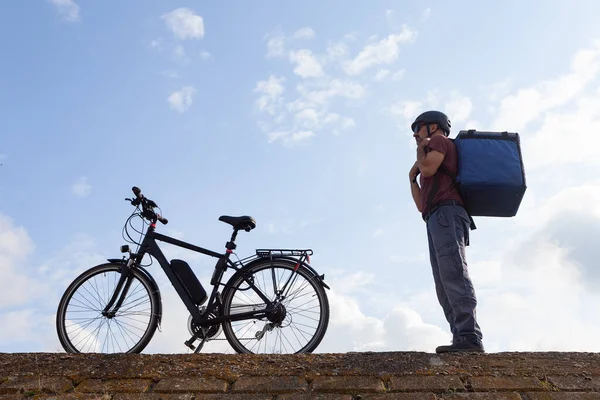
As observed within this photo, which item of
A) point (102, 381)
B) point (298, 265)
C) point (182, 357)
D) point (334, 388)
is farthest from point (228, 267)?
point (334, 388)

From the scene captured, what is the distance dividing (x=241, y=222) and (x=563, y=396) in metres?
3.31

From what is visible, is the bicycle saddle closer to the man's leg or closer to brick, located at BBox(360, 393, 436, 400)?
the man's leg

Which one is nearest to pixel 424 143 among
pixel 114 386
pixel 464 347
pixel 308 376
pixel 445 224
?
pixel 445 224

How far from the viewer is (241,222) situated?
610cm

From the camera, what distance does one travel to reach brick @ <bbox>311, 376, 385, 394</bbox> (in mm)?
3990

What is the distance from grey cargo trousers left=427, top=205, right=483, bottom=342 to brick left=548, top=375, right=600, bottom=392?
3.26ft

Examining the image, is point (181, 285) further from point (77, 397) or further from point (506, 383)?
point (506, 383)

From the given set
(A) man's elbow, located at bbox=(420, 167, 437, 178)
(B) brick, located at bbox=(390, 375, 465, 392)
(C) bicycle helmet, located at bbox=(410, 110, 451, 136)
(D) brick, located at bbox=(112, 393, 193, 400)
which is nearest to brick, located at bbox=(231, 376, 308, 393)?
(D) brick, located at bbox=(112, 393, 193, 400)

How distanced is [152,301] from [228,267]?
0.81m

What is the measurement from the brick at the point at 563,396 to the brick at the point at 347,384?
938 millimetres

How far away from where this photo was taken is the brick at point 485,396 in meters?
3.79

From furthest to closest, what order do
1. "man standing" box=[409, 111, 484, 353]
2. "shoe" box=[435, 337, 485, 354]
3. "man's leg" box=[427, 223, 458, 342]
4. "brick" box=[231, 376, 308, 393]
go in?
"man's leg" box=[427, 223, 458, 342] → "man standing" box=[409, 111, 484, 353] → "shoe" box=[435, 337, 485, 354] → "brick" box=[231, 376, 308, 393]

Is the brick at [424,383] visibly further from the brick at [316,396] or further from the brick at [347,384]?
the brick at [316,396]

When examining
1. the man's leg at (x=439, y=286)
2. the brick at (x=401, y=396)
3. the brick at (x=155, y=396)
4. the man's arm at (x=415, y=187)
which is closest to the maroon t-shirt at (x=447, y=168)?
the man's arm at (x=415, y=187)
